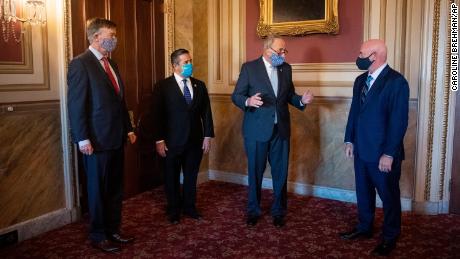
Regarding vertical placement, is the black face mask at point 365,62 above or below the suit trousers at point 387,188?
above

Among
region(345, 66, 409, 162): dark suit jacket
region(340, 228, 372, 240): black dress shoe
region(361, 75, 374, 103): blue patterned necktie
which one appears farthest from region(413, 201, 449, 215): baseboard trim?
region(361, 75, 374, 103): blue patterned necktie

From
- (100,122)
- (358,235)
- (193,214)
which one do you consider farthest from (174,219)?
(358,235)

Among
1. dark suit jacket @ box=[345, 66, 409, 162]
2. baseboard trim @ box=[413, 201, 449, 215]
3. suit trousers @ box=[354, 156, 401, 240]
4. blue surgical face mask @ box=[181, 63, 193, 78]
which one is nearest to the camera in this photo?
dark suit jacket @ box=[345, 66, 409, 162]

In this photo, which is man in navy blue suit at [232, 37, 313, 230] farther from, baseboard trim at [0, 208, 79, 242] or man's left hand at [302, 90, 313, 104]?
baseboard trim at [0, 208, 79, 242]

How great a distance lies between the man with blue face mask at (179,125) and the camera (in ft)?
10.7

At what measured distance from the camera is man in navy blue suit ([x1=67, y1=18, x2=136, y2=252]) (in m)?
2.64

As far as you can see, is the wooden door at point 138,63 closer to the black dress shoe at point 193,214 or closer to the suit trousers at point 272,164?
the black dress shoe at point 193,214

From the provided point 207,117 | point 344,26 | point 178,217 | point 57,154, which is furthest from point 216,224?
point 344,26

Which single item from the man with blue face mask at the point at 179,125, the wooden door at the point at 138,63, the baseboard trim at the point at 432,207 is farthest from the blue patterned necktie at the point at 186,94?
the baseboard trim at the point at 432,207

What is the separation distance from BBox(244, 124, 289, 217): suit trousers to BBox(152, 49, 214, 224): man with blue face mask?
40 centimetres

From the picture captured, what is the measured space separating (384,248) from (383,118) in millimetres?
825

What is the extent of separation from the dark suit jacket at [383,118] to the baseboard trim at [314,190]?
112 centimetres

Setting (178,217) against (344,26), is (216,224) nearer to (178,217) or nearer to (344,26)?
(178,217)

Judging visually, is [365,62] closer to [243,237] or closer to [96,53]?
[243,237]
